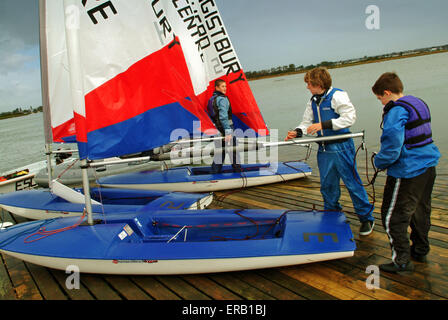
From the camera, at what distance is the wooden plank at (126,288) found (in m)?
2.30

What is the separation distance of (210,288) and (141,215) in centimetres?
109

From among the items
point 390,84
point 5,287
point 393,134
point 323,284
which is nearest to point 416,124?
point 393,134

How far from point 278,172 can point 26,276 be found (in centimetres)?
355

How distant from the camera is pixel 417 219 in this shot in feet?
7.28

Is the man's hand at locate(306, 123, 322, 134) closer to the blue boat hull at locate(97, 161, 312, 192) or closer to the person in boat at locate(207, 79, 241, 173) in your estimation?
the person in boat at locate(207, 79, 241, 173)

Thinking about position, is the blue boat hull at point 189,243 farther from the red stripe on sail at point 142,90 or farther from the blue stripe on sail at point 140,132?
the red stripe on sail at point 142,90

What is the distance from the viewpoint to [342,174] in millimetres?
2676

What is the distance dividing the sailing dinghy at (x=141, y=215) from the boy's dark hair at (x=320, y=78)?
44.0 inches

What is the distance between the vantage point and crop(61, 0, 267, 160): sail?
2504 mm

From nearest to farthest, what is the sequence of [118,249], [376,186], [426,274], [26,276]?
[426,274] → [118,249] → [26,276] → [376,186]

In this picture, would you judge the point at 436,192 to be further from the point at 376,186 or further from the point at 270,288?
the point at 270,288

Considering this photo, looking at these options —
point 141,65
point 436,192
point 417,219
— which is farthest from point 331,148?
point 436,192

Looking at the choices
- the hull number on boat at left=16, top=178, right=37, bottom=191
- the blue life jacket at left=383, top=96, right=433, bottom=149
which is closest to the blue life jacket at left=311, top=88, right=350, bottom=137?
the blue life jacket at left=383, top=96, right=433, bottom=149

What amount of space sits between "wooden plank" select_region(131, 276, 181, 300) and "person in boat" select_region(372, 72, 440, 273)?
160cm
